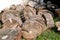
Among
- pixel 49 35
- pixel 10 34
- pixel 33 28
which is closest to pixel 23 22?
pixel 33 28

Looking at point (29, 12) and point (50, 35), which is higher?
point (29, 12)

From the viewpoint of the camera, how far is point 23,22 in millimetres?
4129

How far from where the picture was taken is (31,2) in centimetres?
526

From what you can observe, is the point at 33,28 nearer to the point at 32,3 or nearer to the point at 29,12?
the point at 29,12

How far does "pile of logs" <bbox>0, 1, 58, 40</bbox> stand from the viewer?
358 cm

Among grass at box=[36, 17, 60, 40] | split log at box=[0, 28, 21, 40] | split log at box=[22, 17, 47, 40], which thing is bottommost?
grass at box=[36, 17, 60, 40]

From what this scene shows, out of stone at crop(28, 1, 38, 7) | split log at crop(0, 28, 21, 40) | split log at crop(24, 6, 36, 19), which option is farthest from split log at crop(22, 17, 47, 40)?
stone at crop(28, 1, 38, 7)

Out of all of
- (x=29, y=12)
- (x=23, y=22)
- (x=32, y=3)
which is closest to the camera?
(x=23, y=22)

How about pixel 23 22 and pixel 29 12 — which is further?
pixel 29 12

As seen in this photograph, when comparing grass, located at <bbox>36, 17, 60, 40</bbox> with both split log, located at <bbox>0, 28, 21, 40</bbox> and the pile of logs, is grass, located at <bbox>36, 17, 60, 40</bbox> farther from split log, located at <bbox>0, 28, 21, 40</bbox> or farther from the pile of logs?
split log, located at <bbox>0, 28, 21, 40</bbox>

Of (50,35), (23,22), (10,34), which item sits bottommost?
(50,35)

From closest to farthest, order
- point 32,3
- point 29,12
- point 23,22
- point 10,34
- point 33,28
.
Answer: point 10,34
point 33,28
point 23,22
point 29,12
point 32,3

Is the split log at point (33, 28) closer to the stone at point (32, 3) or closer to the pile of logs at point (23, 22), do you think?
the pile of logs at point (23, 22)

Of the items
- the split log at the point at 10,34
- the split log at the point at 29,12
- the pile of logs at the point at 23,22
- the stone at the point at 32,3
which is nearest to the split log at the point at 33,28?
the pile of logs at the point at 23,22
